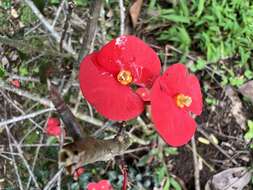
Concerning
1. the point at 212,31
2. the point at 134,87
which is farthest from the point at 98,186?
the point at 212,31

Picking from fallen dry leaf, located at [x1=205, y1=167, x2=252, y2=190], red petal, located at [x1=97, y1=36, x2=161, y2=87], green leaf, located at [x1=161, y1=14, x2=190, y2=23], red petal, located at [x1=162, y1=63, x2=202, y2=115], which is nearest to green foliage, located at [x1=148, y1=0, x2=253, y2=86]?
green leaf, located at [x1=161, y1=14, x2=190, y2=23]

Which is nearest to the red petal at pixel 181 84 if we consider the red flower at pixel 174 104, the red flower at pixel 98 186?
the red flower at pixel 174 104

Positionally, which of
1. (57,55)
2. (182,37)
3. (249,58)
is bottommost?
(249,58)

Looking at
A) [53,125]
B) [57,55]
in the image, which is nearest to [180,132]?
[57,55]

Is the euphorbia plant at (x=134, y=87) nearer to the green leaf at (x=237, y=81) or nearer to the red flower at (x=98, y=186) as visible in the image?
the red flower at (x=98, y=186)

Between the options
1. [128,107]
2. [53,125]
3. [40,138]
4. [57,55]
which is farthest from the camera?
[40,138]

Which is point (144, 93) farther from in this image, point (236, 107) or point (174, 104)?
point (236, 107)

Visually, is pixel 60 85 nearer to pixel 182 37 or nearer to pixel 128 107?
pixel 182 37

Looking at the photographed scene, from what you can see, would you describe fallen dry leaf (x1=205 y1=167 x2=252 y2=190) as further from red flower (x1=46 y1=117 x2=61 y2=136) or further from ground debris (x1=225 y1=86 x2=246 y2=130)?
red flower (x1=46 y1=117 x2=61 y2=136)
